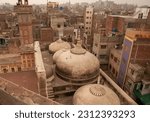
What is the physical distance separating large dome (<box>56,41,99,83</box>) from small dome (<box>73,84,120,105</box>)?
147 centimetres

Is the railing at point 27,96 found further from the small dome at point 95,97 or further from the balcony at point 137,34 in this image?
the balcony at point 137,34

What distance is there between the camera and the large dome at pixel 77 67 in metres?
8.64

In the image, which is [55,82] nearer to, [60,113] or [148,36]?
[60,113]

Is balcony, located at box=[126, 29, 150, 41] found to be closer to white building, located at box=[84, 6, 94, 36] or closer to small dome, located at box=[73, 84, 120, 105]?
small dome, located at box=[73, 84, 120, 105]

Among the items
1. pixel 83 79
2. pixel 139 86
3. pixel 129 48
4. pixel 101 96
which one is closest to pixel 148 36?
pixel 129 48

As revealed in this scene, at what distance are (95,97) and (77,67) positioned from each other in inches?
Answer: 97.4

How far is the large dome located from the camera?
28.3 ft

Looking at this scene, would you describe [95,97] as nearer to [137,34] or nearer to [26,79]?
[26,79]

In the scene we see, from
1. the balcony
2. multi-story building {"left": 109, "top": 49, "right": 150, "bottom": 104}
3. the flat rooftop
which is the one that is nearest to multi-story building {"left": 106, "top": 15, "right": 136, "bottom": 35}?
the balcony

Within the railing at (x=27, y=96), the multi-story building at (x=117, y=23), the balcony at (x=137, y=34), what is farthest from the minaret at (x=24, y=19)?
the multi-story building at (x=117, y=23)

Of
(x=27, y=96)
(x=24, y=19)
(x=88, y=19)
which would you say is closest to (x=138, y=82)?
(x=27, y=96)

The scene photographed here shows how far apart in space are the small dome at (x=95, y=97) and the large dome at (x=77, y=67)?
4.81 ft

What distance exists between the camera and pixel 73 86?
351 inches

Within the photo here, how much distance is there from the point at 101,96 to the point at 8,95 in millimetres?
4799
